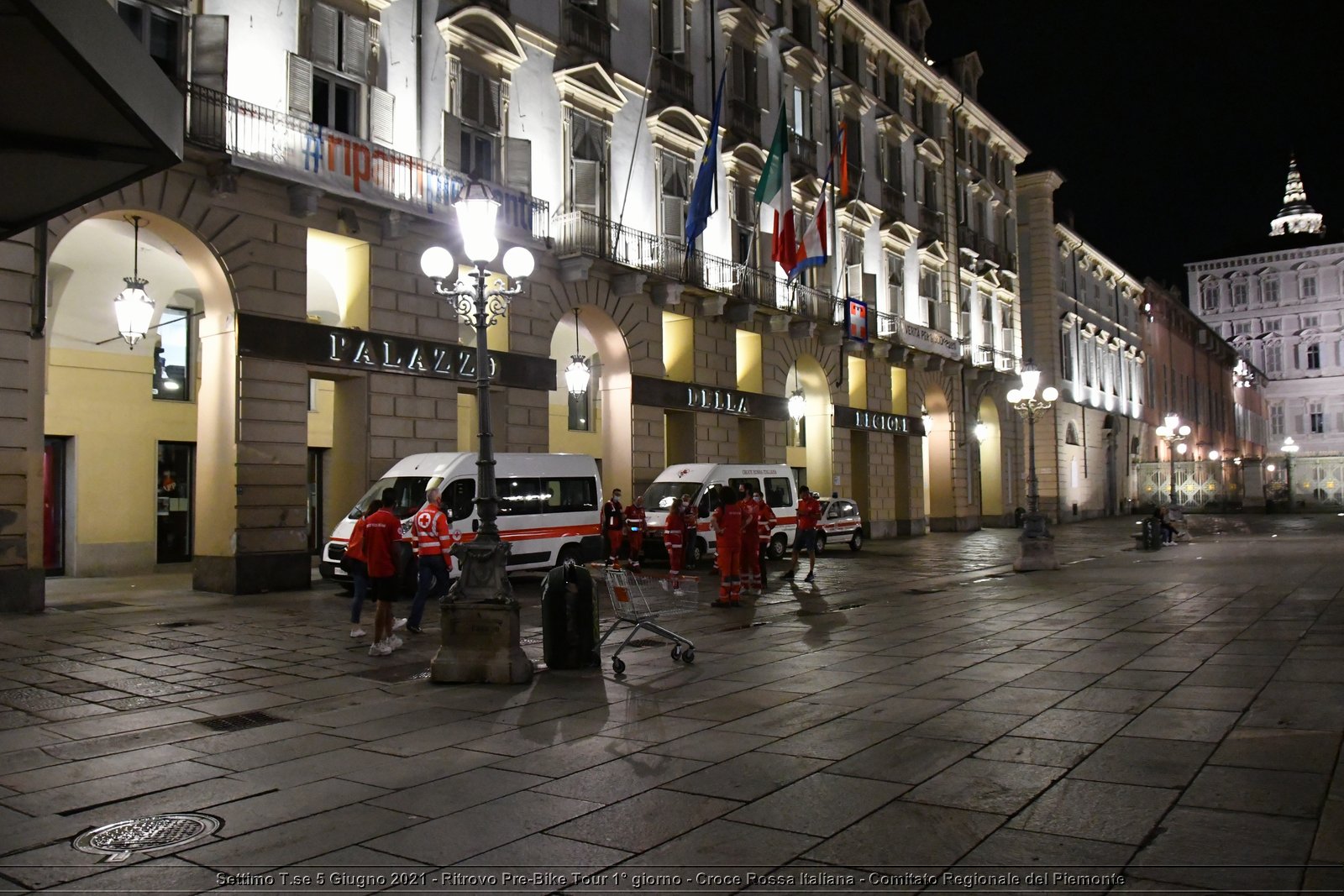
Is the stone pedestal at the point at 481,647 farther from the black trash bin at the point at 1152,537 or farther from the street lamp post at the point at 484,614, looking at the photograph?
the black trash bin at the point at 1152,537

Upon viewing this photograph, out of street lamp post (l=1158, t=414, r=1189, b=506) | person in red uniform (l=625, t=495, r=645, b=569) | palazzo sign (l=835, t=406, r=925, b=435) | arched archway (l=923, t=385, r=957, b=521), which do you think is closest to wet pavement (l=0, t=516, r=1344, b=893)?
person in red uniform (l=625, t=495, r=645, b=569)

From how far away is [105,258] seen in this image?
20.6m

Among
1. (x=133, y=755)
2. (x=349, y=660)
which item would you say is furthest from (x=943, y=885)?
(x=349, y=660)

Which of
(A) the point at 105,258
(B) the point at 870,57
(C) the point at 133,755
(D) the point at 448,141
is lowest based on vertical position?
(C) the point at 133,755

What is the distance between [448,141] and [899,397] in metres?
22.4

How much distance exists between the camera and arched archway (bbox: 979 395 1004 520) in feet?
153

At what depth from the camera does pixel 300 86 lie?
61.8 feet

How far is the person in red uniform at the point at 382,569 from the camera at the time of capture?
37.6 ft

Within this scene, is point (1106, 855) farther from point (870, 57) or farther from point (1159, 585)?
point (870, 57)

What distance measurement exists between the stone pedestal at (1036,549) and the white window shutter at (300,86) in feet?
53.0

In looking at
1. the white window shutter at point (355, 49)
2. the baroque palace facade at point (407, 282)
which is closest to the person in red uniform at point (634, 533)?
the baroque palace facade at point (407, 282)

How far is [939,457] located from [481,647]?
3439cm

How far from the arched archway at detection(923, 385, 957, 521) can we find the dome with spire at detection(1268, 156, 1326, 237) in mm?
86481

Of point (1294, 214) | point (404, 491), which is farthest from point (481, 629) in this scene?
point (1294, 214)
